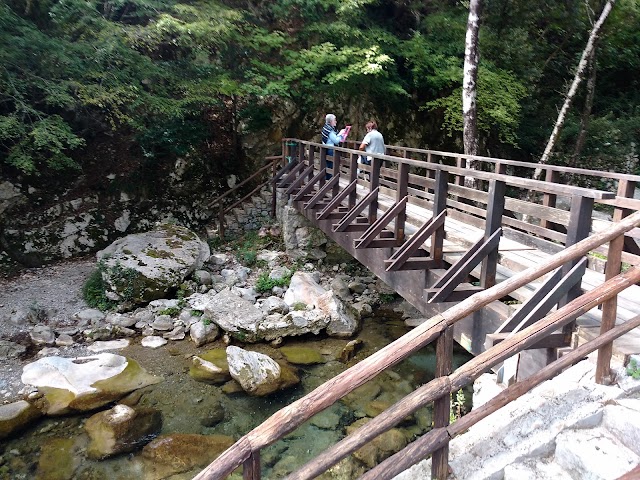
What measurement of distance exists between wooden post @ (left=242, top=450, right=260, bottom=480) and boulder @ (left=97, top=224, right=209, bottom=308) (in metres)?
8.67

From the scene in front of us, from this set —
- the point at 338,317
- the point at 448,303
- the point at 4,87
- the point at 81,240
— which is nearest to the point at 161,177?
the point at 81,240

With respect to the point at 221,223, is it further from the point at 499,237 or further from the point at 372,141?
the point at 499,237

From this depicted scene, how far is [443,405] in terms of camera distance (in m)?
2.70

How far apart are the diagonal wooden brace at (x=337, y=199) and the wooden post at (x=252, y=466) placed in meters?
5.94

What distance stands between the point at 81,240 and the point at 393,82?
10.7m

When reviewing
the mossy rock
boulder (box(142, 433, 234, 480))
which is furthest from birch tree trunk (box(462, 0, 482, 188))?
boulder (box(142, 433, 234, 480))

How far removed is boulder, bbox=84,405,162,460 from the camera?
6168mm

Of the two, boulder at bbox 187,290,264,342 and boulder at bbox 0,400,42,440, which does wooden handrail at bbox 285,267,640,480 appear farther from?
boulder at bbox 187,290,264,342

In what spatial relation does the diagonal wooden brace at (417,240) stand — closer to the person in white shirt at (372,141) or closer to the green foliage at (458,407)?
the green foliage at (458,407)

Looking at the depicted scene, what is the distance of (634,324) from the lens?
2975 millimetres

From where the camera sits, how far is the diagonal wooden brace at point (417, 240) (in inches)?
214

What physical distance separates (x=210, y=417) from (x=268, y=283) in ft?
15.3

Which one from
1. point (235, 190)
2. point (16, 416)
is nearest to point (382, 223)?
point (16, 416)

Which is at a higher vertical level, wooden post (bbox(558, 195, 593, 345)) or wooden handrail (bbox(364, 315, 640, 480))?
wooden post (bbox(558, 195, 593, 345))
